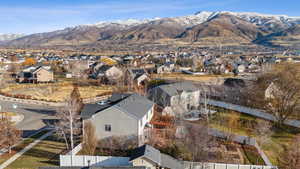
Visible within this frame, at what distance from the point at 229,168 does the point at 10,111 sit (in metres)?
31.2

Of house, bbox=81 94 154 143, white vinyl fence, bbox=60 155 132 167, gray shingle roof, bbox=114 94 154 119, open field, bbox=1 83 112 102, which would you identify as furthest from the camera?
open field, bbox=1 83 112 102

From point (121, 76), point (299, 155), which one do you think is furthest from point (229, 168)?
point (121, 76)

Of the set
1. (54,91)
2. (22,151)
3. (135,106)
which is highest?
(135,106)

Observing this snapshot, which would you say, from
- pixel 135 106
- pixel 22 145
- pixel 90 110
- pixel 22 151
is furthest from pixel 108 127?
pixel 22 145

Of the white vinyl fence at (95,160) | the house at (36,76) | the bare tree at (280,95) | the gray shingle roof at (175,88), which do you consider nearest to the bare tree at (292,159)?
the white vinyl fence at (95,160)

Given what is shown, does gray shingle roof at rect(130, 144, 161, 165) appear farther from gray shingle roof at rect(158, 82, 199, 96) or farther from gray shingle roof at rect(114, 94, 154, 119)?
gray shingle roof at rect(158, 82, 199, 96)

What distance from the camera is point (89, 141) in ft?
66.9

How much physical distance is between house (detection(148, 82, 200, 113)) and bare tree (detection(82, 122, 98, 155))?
1343 centimetres

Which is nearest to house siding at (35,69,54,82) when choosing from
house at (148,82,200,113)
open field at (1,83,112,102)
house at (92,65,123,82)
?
open field at (1,83,112,102)

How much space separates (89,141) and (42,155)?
430 centimetres

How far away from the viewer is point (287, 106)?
98.5ft

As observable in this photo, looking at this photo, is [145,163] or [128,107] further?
[128,107]

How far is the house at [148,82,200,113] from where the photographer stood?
33438mm

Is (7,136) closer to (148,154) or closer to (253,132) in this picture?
(148,154)
